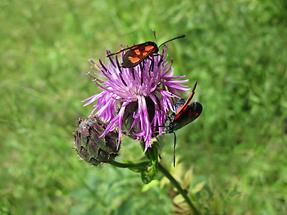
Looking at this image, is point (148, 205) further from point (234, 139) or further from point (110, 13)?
point (110, 13)

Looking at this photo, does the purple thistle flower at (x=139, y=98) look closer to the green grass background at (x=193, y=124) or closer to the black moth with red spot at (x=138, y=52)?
the black moth with red spot at (x=138, y=52)

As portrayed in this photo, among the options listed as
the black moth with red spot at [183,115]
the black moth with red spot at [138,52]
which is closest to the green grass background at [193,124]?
the black moth with red spot at [183,115]

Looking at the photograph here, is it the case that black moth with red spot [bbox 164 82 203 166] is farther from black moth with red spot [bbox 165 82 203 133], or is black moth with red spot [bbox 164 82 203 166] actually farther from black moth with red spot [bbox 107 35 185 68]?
black moth with red spot [bbox 107 35 185 68]

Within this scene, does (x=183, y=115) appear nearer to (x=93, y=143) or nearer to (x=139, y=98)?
(x=139, y=98)

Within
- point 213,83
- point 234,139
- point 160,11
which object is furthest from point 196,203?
point 160,11

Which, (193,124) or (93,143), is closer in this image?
(93,143)

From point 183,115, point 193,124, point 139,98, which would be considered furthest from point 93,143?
point 193,124
